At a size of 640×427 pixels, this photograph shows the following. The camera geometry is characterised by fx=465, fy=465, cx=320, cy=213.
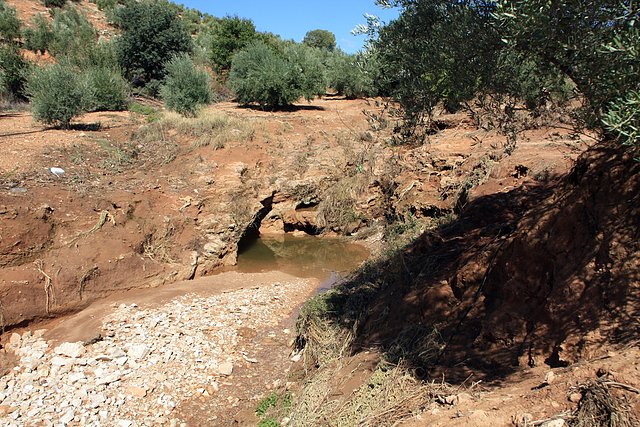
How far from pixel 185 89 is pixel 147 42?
785cm

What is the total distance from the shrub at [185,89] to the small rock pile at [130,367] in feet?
34.5

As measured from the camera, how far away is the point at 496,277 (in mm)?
5164

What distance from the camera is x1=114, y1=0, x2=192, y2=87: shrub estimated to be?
23.2 meters

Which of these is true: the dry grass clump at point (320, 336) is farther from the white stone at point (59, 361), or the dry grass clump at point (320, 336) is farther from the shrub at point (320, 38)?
the shrub at point (320, 38)

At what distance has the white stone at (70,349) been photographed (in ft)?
23.2

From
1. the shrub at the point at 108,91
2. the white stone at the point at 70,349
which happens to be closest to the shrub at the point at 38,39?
the shrub at the point at 108,91

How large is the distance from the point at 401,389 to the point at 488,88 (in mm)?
2991

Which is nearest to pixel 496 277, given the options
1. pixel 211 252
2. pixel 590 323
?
pixel 590 323

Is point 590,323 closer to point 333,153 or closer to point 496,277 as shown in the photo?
point 496,277

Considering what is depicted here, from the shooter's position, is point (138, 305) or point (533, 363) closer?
point (533, 363)

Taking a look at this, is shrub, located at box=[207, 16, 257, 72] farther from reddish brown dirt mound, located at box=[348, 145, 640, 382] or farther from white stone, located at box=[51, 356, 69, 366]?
reddish brown dirt mound, located at box=[348, 145, 640, 382]

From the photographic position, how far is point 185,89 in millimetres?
17797

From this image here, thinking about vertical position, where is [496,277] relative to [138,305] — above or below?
above

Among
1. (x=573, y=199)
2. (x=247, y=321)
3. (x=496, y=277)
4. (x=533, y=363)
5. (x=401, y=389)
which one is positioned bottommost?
(x=247, y=321)
